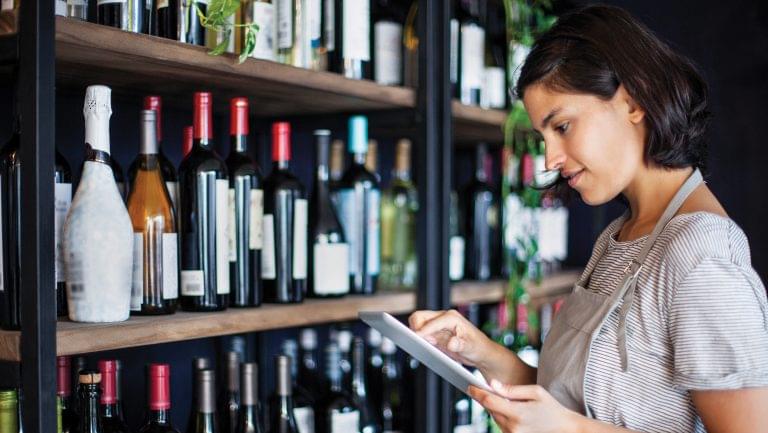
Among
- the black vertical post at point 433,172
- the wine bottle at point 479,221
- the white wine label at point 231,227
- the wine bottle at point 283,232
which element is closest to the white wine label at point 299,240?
the wine bottle at point 283,232

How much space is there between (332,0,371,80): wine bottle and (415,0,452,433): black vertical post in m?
0.11

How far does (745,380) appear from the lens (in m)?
0.95

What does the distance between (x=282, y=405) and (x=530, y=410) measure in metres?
0.68

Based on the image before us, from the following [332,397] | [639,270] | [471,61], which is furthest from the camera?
[471,61]

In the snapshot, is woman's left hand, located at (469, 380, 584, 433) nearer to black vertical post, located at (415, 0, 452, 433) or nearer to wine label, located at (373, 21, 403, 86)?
black vertical post, located at (415, 0, 452, 433)

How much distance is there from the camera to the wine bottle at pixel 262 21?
1.44 m

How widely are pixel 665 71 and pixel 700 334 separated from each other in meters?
0.37

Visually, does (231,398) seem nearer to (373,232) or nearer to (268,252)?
(268,252)

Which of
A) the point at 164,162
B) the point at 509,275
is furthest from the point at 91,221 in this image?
the point at 509,275

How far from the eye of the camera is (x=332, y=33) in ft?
5.37

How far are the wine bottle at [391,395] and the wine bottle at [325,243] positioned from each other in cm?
42

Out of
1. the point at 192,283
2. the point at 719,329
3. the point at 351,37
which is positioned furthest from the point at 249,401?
the point at 719,329

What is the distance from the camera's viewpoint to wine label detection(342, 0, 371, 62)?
1.60 m

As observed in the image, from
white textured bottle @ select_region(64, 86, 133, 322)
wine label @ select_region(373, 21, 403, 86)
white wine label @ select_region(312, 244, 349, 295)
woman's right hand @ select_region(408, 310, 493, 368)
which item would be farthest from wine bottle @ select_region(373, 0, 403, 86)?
white textured bottle @ select_region(64, 86, 133, 322)
